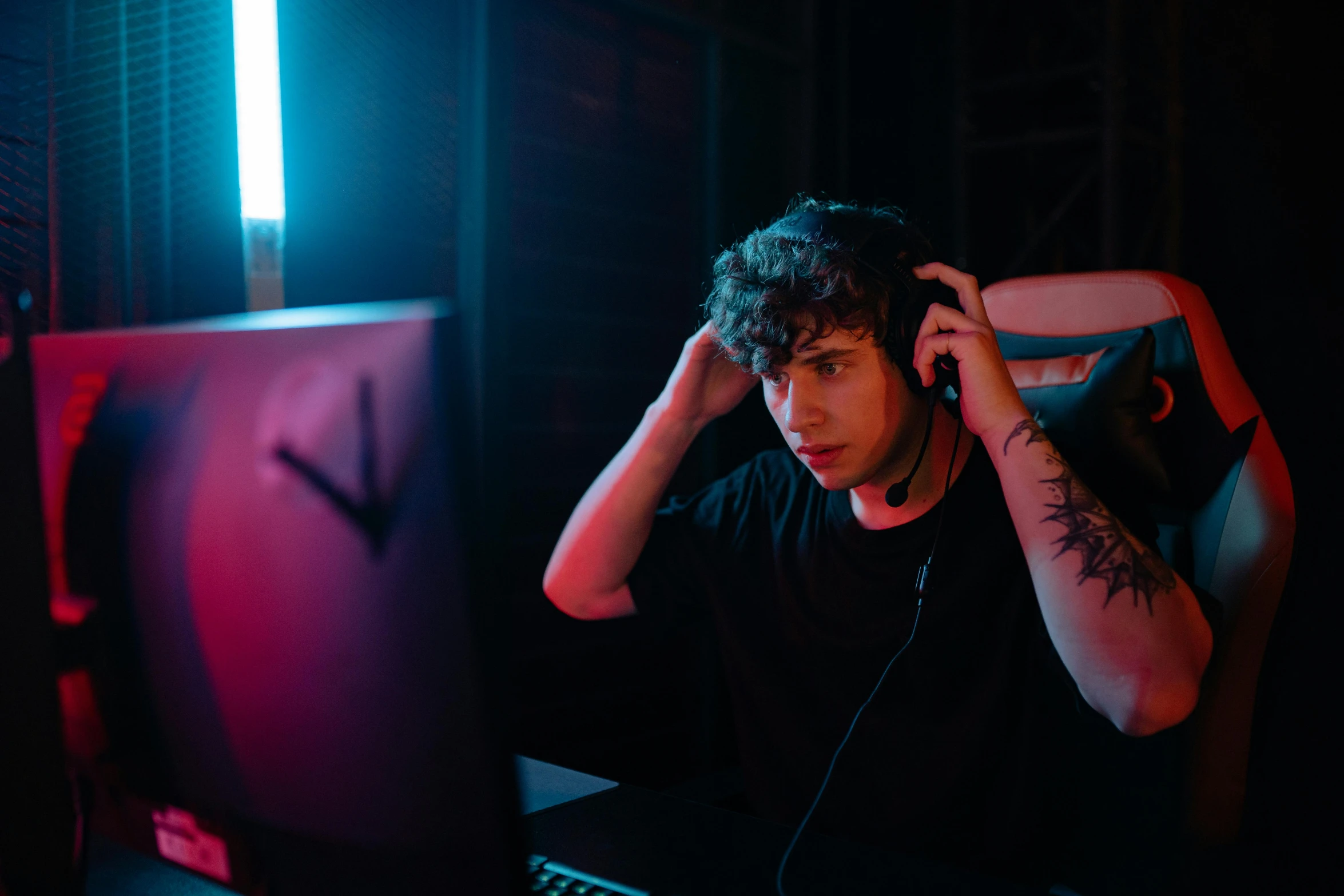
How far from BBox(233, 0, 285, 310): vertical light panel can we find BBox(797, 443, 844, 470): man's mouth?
3.39ft

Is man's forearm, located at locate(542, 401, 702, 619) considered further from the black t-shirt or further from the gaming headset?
the gaming headset

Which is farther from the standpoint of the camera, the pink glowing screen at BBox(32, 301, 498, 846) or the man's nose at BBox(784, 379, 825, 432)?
the man's nose at BBox(784, 379, 825, 432)

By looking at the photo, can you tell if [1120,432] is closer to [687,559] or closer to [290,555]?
[687,559]

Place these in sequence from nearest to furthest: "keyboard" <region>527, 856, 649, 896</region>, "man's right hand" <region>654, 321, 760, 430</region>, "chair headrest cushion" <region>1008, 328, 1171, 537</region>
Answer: "keyboard" <region>527, 856, 649, 896</region>
"chair headrest cushion" <region>1008, 328, 1171, 537</region>
"man's right hand" <region>654, 321, 760, 430</region>

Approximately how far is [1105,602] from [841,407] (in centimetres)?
36

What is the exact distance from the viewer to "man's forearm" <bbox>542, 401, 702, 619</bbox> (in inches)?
50.7

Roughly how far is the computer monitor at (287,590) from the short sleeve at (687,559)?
2.77 feet

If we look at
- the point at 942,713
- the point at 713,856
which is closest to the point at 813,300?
the point at 942,713

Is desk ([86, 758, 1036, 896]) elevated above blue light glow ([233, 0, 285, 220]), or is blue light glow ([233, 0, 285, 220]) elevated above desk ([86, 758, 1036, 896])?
blue light glow ([233, 0, 285, 220])

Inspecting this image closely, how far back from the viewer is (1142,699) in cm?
90

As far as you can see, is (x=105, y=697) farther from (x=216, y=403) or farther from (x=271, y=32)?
(x=271, y=32)

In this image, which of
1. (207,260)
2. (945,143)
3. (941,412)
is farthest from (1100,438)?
(945,143)

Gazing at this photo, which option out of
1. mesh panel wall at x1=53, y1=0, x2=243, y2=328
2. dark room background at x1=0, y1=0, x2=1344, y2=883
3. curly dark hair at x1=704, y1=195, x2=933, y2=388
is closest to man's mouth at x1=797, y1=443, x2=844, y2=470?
curly dark hair at x1=704, y1=195, x2=933, y2=388

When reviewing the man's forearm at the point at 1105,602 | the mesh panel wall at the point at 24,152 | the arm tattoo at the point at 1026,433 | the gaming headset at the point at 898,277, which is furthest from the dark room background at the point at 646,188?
Answer: the gaming headset at the point at 898,277
